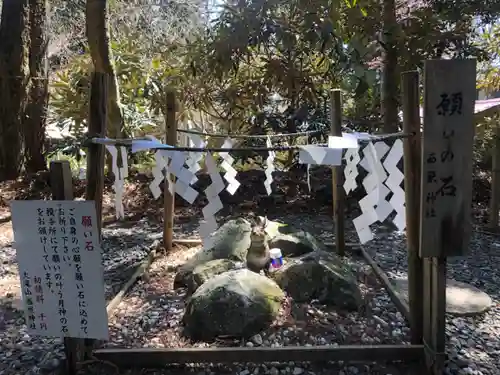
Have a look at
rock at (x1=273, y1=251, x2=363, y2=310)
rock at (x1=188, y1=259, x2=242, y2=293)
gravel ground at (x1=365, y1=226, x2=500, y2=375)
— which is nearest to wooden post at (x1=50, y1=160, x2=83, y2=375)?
rock at (x1=188, y1=259, x2=242, y2=293)

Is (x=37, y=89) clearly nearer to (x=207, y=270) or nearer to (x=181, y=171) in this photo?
(x=207, y=270)

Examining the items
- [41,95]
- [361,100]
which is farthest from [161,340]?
[41,95]

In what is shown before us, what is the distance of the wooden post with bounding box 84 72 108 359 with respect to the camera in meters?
2.23

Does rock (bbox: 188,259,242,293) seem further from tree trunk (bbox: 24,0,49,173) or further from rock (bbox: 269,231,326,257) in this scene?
tree trunk (bbox: 24,0,49,173)

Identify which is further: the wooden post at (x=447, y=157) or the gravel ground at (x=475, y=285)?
the gravel ground at (x=475, y=285)

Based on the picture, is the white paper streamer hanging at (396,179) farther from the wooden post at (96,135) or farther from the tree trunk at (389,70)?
the tree trunk at (389,70)

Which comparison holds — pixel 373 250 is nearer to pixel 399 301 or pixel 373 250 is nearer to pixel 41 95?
pixel 399 301

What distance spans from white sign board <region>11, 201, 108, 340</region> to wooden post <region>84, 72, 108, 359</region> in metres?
0.23

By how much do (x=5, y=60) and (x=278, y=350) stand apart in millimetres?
5881

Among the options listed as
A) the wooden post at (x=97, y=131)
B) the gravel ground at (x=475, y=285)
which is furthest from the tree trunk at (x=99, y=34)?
the gravel ground at (x=475, y=285)

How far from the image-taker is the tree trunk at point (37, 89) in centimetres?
643

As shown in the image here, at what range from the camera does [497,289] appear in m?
3.29

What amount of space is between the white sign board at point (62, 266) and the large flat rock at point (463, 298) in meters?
2.02

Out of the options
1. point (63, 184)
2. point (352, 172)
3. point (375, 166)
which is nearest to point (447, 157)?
point (375, 166)
